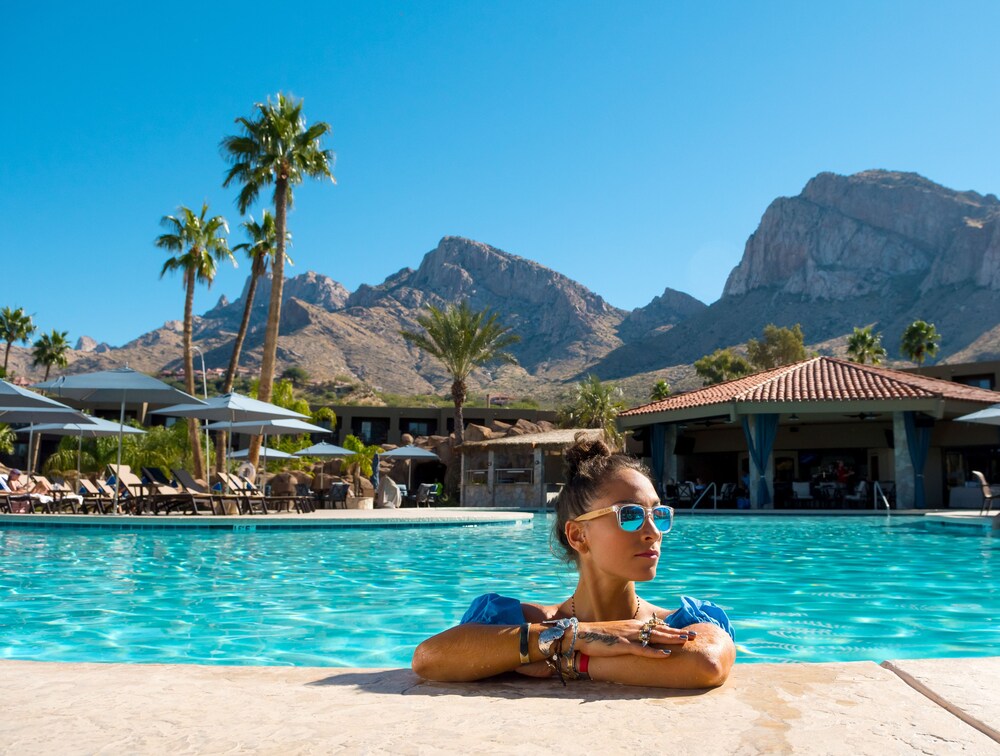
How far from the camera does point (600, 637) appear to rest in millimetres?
2193

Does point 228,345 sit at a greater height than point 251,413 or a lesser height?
greater

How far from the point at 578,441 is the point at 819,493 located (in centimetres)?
2141

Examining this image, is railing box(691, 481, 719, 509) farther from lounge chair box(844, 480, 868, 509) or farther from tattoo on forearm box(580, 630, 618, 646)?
tattoo on forearm box(580, 630, 618, 646)

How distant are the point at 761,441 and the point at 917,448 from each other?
Answer: 3.71 meters

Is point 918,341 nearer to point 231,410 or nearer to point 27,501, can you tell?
point 231,410

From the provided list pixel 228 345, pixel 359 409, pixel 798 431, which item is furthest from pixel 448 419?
pixel 228 345

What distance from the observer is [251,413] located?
1803 centimetres

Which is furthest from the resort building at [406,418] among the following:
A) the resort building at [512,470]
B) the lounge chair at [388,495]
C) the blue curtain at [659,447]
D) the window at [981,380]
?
the lounge chair at [388,495]

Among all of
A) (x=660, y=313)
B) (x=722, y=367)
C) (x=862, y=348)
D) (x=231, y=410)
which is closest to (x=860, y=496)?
(x=231, y=410)

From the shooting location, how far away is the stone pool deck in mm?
1617

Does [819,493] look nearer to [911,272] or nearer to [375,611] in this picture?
[375,611]

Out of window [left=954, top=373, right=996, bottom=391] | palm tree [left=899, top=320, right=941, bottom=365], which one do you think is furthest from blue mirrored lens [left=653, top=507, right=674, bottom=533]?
palm tree [left=899, top=320, right=941, bottom=365]

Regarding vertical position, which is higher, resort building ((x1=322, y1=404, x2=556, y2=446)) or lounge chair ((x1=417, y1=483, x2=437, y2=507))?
resort building ((x1=322, y1=404, x2=556, y2=446))

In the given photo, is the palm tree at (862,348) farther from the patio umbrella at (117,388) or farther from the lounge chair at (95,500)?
the lounge chair at (95,500)
